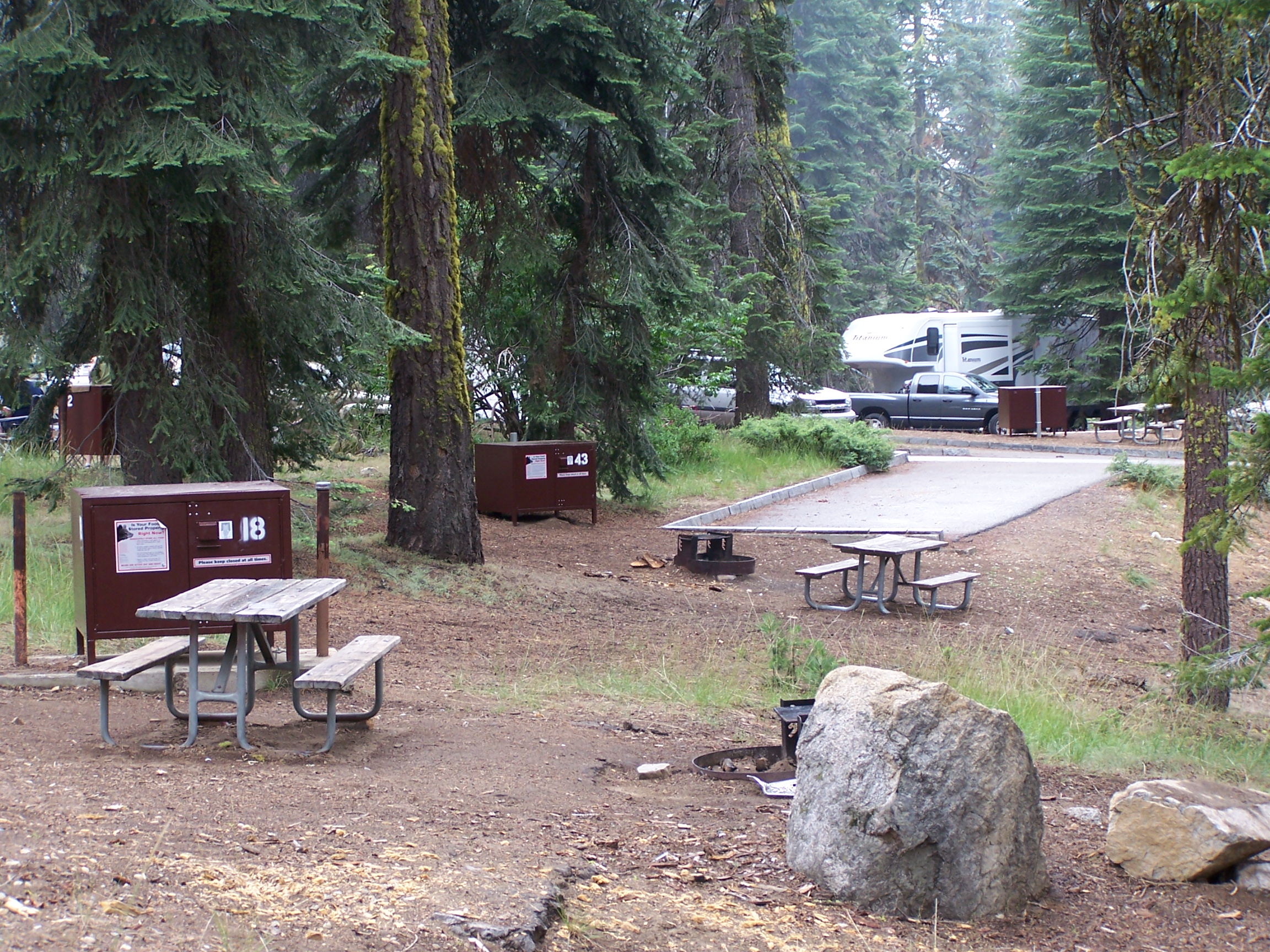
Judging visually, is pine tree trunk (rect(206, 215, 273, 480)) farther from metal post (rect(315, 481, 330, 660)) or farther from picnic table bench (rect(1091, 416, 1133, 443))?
picnic table bench (rect(1091, 416, 1133, 443))

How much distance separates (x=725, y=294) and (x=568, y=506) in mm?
7102

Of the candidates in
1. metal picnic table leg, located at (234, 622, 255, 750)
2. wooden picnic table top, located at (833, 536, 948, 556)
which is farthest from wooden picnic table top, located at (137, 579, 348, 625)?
wooden picnic table top, located at (833, 536, 948, 556)

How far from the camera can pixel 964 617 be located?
11406 mm

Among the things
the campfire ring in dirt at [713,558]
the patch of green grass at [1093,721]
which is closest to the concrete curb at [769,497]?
the campfire ring in dirt at [713,558]

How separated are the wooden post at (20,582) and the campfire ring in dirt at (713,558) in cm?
719

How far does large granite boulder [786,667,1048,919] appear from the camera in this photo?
4379 millimetres

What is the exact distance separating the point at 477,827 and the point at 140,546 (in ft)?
10.9

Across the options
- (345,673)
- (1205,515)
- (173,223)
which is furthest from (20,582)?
(1205,515)

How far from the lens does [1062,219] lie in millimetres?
35094

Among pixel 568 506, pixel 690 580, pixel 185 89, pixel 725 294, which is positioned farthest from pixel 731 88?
pixel 185 89

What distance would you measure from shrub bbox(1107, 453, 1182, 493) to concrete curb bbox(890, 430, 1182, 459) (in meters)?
4.33

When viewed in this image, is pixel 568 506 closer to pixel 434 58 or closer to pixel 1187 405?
pixel 434 58

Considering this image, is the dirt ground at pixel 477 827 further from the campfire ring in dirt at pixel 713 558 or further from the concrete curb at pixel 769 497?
the concrete curb at pixel 769 497

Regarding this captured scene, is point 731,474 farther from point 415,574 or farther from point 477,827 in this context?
point 477,827
